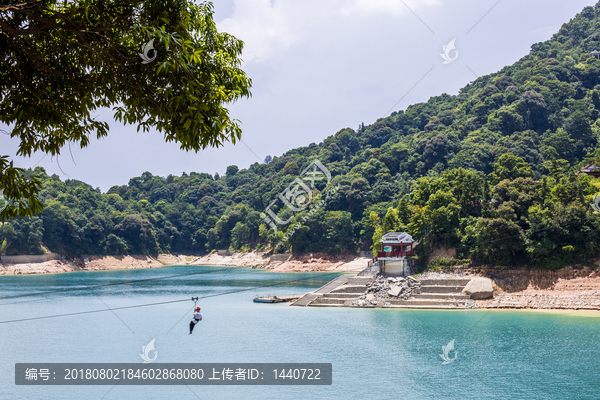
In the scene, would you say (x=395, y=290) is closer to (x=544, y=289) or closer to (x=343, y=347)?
(x=544, y=289)

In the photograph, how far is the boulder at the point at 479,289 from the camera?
30844 millimetres

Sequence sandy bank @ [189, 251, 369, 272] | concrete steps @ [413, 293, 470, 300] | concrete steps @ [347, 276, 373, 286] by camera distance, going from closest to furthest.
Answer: concrete steps @ [413, 293, 470, 300] → concrete steps @ [347, 276, 373, 286] → sandy bank @ [189, 251, 369, 272]

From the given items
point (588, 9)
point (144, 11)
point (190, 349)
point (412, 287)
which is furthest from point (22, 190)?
point (588, 9)

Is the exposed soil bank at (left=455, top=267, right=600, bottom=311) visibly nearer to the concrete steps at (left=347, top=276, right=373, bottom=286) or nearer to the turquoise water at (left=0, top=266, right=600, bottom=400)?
the turquoise water at (left=0, top=266, right=600, bottom=400)

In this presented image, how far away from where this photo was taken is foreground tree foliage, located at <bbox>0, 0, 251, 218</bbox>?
4770 millimetres

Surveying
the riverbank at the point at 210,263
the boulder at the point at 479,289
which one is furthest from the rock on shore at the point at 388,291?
the riverbank at the point at 210,263

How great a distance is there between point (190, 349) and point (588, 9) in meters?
111

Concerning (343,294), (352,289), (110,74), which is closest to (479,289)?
(352,289)

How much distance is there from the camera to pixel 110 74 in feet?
17.5

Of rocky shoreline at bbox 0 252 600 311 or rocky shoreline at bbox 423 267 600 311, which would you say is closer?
rocky shoreline at bbox 423 267 600 311

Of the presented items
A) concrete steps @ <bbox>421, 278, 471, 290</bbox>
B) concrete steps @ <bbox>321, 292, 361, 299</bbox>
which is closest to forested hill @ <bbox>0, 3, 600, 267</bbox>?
concrete steps @ <bbox>421, 278, 471, 290</bbox>

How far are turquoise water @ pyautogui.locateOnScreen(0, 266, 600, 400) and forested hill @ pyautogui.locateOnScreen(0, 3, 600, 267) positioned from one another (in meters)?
7.65

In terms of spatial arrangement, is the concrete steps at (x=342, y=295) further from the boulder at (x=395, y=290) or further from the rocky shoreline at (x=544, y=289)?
the rocky shoreline at (x=544, y=289)

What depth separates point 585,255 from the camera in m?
30.7
